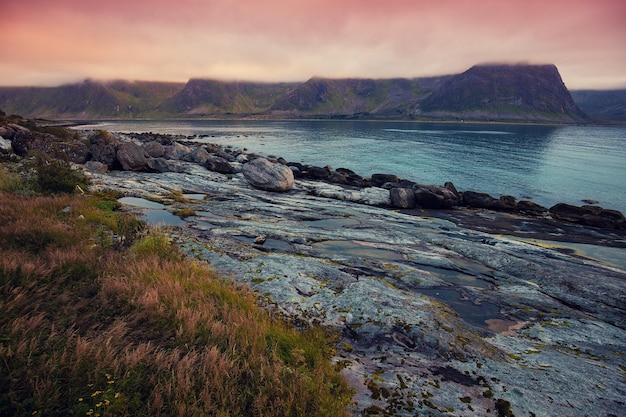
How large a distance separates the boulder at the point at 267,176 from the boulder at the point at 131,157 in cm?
1261

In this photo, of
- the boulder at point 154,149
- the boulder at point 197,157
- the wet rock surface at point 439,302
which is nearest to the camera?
the wet rock surface at point 439,302

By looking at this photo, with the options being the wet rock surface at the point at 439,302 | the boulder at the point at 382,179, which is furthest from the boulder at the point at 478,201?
the boulder at the point at 382,179

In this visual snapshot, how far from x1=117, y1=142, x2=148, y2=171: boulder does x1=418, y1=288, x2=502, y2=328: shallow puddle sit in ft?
119

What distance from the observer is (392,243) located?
19062 millimetres

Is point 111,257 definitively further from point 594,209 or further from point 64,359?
point 594,209

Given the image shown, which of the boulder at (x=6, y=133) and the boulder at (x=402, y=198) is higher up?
the boulder at (x=6, y=133)

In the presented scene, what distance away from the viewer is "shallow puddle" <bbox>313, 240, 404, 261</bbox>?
16234 mm

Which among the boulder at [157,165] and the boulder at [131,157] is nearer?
the boulder at [131,157]

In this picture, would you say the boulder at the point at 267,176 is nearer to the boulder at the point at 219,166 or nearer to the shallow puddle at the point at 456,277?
the boulder at the point at 219,166

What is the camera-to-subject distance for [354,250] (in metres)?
17.1

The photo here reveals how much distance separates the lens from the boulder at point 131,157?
1418 inches

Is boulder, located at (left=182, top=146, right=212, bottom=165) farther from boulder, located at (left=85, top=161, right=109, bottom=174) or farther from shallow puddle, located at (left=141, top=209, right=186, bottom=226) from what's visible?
shallow puddle, located at (left=141, top=209, right=186, bottom=226)

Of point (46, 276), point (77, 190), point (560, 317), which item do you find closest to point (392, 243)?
point (560, 317)

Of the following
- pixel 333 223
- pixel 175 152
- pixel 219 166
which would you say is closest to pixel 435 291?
pixel 333 223
